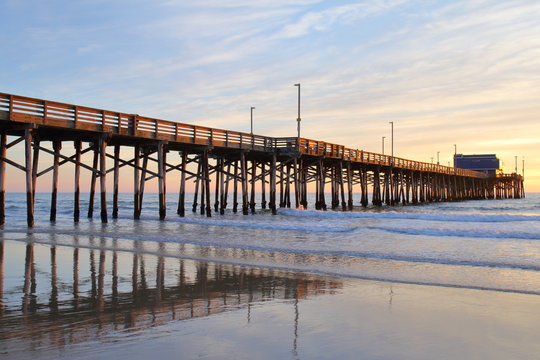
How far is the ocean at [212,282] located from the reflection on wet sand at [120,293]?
18mm

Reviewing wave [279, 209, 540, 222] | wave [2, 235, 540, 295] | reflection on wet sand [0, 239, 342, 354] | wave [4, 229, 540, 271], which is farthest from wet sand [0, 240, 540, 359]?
wave [279, 209, 540, 222]

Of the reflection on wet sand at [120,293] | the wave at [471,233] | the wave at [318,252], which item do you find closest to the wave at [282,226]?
the wave at [471,233]

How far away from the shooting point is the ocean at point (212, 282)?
5086 mm

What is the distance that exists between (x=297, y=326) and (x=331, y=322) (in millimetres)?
455

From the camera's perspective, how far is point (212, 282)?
8.66m

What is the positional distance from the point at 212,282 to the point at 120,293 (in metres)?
1.70

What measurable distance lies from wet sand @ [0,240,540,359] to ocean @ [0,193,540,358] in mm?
26

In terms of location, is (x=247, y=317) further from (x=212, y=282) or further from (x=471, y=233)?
(x=471, y=233)

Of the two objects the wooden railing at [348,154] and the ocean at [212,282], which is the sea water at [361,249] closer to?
the ocean at [212,282]

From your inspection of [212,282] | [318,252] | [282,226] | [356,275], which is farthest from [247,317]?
[282,226]

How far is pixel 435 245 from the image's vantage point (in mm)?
15523

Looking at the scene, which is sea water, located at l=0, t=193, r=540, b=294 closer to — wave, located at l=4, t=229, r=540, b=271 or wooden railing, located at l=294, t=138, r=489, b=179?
wave, located at l=4, t=229, r=540, b=271

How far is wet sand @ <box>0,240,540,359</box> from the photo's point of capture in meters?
4.83

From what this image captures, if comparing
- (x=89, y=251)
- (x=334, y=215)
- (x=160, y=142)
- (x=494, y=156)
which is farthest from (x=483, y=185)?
(x=89, y=251)
